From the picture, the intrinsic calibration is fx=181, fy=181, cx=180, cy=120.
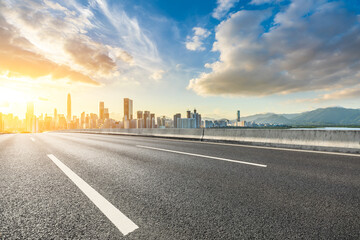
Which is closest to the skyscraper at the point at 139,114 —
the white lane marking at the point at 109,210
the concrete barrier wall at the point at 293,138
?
the concrete barrier wall at the point at 293,138

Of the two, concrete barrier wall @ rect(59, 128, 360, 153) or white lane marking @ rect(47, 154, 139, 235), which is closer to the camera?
white lane marking @ rect(47, 154, 139, 235)

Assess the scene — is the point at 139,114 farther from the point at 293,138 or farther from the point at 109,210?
the point at 109,210

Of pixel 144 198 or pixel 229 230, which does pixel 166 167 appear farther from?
pixel 229 230

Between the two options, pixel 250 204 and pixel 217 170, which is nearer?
pixel 250 204

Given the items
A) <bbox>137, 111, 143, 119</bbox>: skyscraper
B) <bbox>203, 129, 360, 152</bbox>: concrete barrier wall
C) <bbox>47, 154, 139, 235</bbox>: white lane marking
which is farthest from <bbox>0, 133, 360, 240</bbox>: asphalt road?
<bbox>137, 111, 143, 119</bbox>: skyscraper

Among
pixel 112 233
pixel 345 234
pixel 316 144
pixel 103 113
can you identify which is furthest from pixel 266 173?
pixel 103 113

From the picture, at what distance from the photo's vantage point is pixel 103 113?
156 m

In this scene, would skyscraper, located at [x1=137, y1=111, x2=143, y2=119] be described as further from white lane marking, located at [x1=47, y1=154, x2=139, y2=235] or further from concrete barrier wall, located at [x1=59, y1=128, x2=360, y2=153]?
white lane marking, located at [x1=47, y1=154, x2=139, y2=235]

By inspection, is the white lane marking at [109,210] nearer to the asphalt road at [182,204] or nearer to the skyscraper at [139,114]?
the asphalt road at [182,204]

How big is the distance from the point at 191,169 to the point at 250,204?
210cm

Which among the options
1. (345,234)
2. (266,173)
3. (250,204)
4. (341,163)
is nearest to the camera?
(345,234)

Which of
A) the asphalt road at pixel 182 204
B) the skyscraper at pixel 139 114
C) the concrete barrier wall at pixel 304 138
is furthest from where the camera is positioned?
the skyscraper at pixel 139 114

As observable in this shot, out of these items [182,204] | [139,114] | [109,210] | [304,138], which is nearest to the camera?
[109,210]

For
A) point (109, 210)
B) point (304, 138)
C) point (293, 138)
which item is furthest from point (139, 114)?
point (109, 210)
